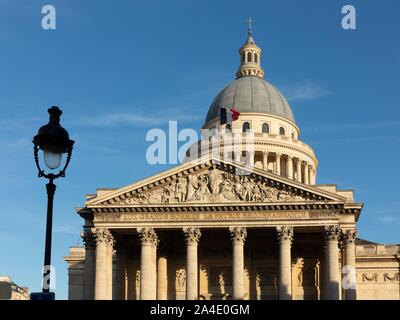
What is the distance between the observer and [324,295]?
2709 inches

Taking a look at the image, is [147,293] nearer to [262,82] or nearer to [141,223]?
[141,223]

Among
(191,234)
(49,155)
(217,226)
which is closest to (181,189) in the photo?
(191,234)

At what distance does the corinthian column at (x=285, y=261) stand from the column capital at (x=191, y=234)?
22.7ft

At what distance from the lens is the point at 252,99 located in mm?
106312

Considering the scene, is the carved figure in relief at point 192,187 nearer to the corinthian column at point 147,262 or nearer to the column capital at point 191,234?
the column capital at point 191,234

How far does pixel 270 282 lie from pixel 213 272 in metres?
5.44

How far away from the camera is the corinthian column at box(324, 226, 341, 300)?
6419 cm

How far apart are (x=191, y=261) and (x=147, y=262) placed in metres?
3.81

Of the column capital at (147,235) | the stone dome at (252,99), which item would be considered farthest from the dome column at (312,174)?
the column capital at (147,235)

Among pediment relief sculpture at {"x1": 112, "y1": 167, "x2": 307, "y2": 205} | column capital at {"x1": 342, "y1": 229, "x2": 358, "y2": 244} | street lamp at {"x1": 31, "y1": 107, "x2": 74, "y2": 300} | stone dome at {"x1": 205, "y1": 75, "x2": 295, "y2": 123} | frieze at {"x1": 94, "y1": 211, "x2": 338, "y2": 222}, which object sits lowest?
street lamp at {"x1": 31, "y1": 107, "x2": 74, "y2": 300}

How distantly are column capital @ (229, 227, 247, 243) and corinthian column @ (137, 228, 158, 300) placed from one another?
6830mm

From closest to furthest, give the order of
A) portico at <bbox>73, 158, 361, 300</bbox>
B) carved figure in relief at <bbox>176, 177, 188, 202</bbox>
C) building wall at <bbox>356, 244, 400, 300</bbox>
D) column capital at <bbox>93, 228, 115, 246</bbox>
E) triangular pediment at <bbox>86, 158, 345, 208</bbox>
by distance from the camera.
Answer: portico at <bbox>73, 158, 361, 300</bbox> → triangular pediment at <bbox>86, 158, 345, 208</bbox> → column capital at <bbox>93, 228, 115, 246</bbox> → carved figure in relief at <bbox>176, 177, 188, 202</bbox> → building wall at <bbox>356, 244, 400, 300</bbox>

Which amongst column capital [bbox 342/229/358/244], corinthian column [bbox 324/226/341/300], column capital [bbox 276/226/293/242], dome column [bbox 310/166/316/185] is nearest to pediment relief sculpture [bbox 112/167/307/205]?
column capital [bbox 276/226/293/242]

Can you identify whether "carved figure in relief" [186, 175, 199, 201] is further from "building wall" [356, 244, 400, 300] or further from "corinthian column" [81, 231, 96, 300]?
"building wall" [356, 244, 400, 300]
